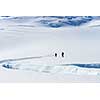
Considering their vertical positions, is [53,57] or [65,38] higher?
[65,38]

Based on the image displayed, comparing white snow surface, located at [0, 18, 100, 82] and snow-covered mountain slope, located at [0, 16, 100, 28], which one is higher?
snow-covered mountain slope, located at [0, 16, 100, 28]

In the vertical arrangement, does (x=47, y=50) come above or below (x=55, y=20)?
below

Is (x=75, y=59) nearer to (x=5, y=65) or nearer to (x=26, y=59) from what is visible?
(x=26, y=59)

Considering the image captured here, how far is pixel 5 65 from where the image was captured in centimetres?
238

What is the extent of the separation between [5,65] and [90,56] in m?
0.69

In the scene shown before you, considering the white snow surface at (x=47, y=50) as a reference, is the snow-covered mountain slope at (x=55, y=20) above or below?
above
